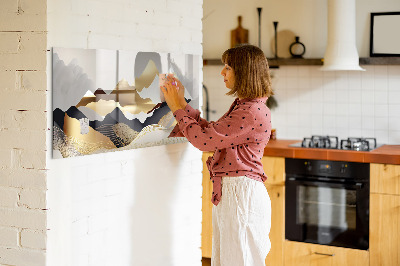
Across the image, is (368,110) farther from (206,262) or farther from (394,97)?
(206,262)

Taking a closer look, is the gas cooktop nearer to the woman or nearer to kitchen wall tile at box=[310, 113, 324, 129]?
kitchen wall tile at box=[310, 113, 324, 129]

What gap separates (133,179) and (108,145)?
25 centimetres

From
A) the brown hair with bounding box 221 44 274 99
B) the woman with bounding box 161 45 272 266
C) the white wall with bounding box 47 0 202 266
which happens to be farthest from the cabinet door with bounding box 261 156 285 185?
the brown hair with bounding box 221 44 274 99

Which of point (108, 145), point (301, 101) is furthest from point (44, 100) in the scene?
point (301, 101)

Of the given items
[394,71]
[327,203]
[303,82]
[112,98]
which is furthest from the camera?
[303,82]

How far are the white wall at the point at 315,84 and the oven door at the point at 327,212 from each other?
2.45 ft

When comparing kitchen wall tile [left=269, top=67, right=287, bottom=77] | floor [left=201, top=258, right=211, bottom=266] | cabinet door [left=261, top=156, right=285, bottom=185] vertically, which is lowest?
floor [left=201, top=258, right=211, bottom=266]

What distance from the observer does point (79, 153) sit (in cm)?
→ 245

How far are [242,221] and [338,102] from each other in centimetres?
236

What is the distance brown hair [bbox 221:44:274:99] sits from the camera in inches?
108

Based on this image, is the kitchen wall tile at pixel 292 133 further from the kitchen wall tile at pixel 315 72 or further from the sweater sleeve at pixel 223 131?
the sweater sleeve at pixel 223 131

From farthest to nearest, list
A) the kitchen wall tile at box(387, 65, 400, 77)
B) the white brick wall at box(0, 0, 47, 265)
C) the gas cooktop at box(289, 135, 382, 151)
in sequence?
the kitchen wall tile at box(387, 65, 400, 77) → the gas cooktop at box(289, 135, 382, 151) → the white brick wall at box(0, 0, 47, 265)

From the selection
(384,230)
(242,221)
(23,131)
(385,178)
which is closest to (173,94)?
(242,221)

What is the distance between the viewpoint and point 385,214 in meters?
4.05
